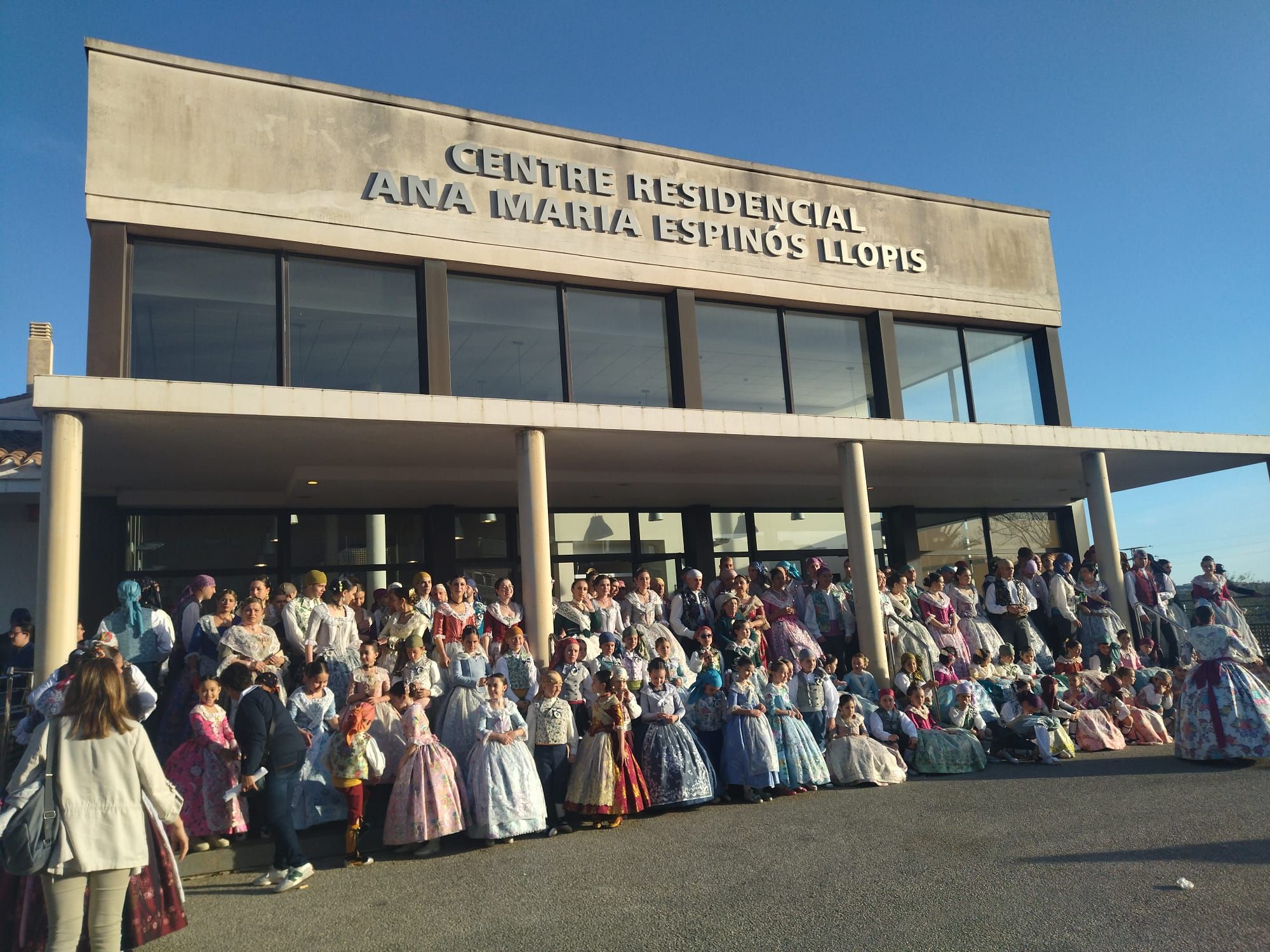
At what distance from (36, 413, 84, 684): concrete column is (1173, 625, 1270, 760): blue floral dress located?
34.7 feet

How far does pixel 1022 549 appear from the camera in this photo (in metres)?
14.2

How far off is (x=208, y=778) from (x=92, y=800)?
2.69m

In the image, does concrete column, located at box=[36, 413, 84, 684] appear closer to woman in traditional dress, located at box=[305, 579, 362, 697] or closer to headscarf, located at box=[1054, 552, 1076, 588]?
woman in traditional dress, located at box=[305, 579, 362, 697]

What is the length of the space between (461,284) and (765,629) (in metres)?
5.48

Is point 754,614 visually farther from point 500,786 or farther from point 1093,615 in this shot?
point 1093,615

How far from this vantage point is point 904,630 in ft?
40.4

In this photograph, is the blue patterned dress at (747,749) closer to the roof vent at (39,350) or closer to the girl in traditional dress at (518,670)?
the girl in traditional dress at (518,670)

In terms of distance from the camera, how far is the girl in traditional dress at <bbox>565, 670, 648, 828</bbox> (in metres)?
8.01

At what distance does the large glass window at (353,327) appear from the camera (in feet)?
34.2

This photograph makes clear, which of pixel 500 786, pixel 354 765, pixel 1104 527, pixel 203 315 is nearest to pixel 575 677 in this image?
pixel 500 786

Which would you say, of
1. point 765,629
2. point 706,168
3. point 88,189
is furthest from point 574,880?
point 706,168

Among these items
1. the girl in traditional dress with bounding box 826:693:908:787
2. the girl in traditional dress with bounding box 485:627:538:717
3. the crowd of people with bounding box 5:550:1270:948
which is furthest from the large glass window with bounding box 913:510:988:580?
the girl in traditional dress with bounding box 485:627:538:717

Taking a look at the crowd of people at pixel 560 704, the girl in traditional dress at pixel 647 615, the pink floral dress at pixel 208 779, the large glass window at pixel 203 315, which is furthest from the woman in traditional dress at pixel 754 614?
the large glass window at pixel 203 315

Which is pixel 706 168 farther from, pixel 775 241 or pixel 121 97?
pixel 121 97
